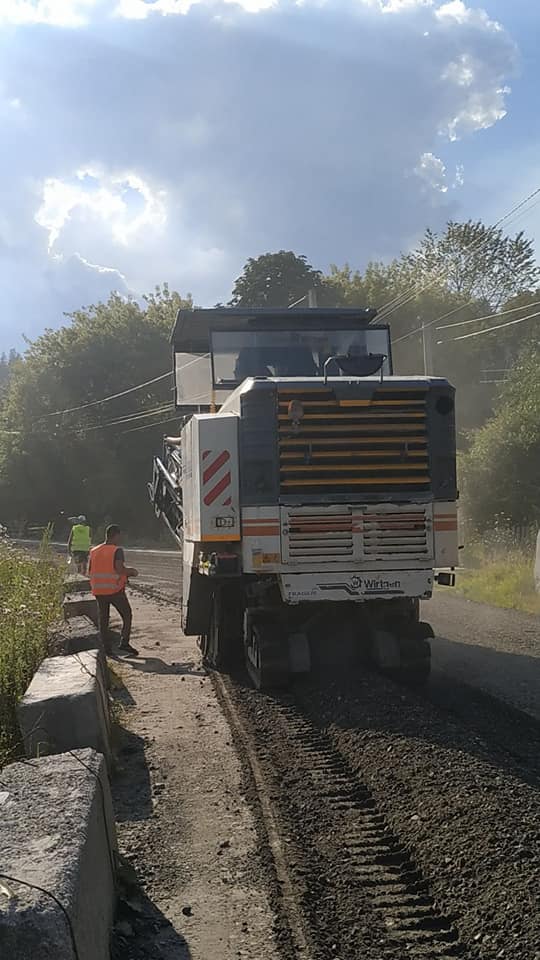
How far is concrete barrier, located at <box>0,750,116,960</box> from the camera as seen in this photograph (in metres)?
2.88

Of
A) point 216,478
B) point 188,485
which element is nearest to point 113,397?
point 188,485

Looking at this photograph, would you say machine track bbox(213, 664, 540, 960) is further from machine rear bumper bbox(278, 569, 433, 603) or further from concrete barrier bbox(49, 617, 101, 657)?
concrete barrier bbox(49, 617, 101, 657)

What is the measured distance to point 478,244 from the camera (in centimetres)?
5941

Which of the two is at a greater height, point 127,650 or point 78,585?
point 78,585

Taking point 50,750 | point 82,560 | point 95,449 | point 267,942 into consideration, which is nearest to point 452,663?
point 50,750

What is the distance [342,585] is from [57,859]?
569 cm

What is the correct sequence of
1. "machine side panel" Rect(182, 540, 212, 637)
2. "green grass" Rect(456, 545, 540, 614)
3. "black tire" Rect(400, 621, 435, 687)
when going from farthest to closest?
1. "green grass" Rect(456, 545, 540, 614)
2. "machine side panel" Rect(182, 540, 212, 637)
3. "black tire" Rect(400, 621, 435, 687)

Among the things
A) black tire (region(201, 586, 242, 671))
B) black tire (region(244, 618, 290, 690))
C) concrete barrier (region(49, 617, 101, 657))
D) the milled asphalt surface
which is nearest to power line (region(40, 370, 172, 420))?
the milled asphalt surface

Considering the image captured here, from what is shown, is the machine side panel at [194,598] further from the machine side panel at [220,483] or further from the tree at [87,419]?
the tree at [87,419]

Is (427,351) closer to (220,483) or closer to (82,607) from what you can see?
(82,607)

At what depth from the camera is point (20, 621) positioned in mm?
8312

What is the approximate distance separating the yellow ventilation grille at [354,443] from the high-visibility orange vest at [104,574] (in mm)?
4444

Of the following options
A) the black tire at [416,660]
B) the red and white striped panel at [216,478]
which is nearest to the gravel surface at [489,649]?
the black tire at [416,660]

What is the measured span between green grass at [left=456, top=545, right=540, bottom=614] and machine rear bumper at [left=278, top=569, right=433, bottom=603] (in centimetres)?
668
